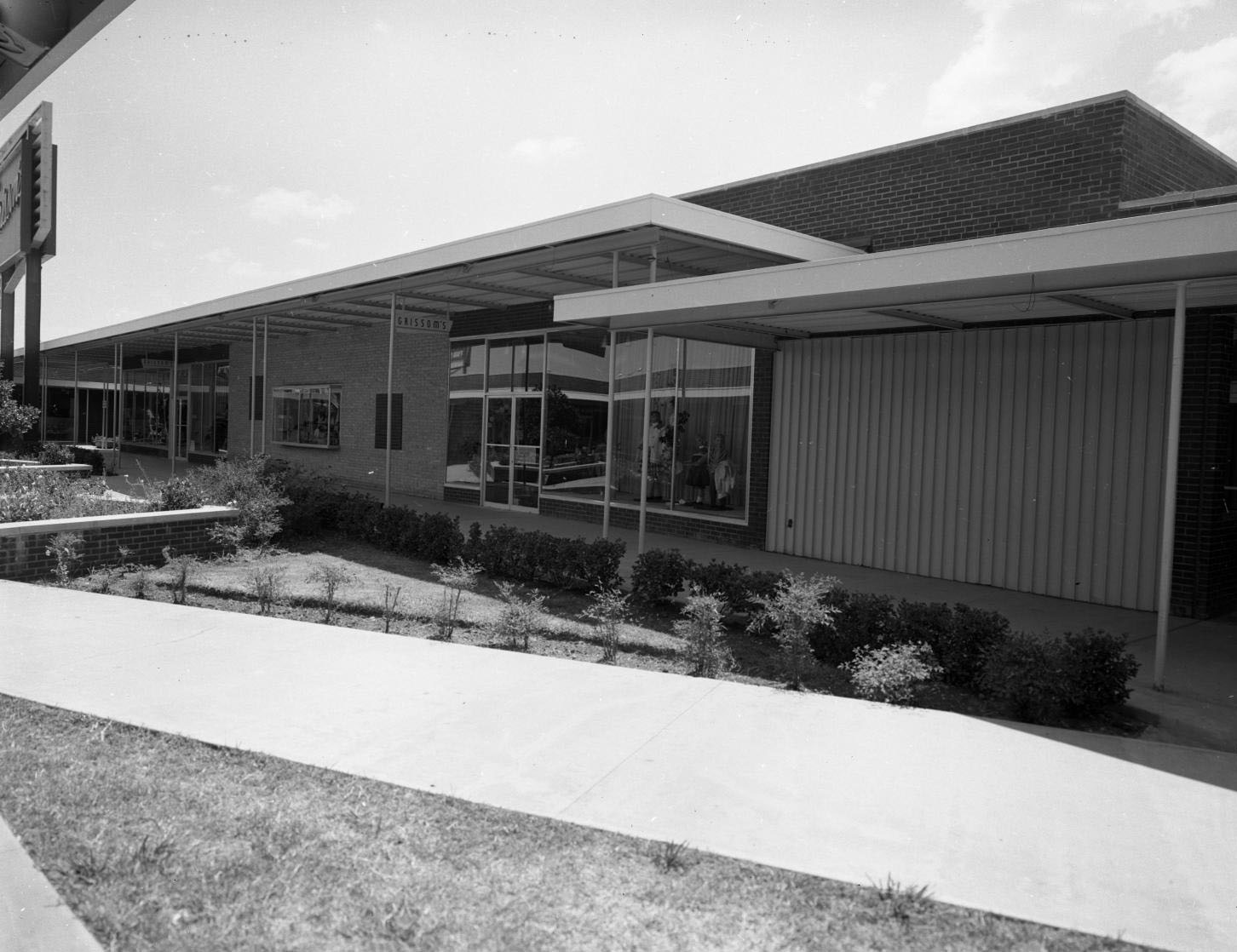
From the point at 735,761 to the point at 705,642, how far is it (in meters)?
1.89

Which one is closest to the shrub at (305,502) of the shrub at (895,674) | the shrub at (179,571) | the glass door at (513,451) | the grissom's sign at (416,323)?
the shrub at (179,571)

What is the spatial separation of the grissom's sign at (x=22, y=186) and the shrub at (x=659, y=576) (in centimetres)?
1919

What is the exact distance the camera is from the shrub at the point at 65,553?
380 inches

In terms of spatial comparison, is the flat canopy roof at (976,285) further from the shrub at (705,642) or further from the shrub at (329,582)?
the shrub at (329,582)

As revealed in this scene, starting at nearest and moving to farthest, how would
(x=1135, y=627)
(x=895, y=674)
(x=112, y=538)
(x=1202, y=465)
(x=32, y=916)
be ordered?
(x=32, y=916), (x=895, y=674), (x=1135, y=627), (x=1202, y=465), (x=112, y=538)

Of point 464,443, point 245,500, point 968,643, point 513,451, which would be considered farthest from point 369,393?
point 968,643

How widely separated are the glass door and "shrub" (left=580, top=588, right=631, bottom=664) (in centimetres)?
886

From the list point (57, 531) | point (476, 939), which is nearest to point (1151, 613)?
point (476, 939)

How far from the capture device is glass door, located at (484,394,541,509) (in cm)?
1769

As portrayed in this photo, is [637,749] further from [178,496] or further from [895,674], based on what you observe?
[178,496]

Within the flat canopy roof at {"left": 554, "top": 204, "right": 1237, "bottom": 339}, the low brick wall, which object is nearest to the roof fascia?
the flat canopy roof at {"left": 554, "top": 204, "right": 1237, "bottom": 339}

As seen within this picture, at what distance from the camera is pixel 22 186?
22359 mm

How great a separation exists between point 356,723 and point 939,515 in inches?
307

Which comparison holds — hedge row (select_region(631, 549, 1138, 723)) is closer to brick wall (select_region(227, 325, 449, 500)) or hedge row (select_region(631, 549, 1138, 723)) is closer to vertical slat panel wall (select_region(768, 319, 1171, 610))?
vertical slat panel wall (select_region(768, 319, 1171, 610))
